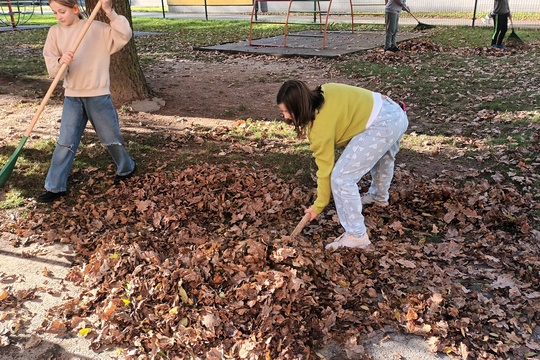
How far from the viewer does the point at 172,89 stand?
8328 mm

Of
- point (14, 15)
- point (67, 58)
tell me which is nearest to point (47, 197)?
point (67, 58)

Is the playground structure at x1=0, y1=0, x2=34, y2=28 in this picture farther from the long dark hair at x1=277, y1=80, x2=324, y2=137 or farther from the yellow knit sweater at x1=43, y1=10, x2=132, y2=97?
the long dark hair at x1=277, y1=80, x2=324, y2=137

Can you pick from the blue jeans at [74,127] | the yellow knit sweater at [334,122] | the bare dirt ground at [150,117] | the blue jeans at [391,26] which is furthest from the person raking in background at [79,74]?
the blue jeans at [391,26]

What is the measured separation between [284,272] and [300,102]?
1.10m

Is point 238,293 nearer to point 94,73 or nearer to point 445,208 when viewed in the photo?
point 445,208

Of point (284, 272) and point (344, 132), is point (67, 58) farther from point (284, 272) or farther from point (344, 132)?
point (284, 272)

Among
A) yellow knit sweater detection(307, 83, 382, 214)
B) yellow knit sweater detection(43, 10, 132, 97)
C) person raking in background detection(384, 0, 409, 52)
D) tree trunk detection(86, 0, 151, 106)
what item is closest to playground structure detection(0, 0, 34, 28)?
tree trunk detection(86, 0, 151, 106)

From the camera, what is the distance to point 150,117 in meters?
6.97

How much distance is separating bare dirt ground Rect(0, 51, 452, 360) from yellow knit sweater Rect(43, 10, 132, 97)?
1321 millimetres

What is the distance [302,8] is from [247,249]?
78.3ft

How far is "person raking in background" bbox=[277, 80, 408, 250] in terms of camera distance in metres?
3.20

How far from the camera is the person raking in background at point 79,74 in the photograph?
4.31m

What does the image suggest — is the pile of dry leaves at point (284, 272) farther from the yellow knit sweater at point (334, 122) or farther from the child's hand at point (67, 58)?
the child's hand at point (67, 58)

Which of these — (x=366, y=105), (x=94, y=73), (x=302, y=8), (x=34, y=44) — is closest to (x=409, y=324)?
(x=366, y=105)
